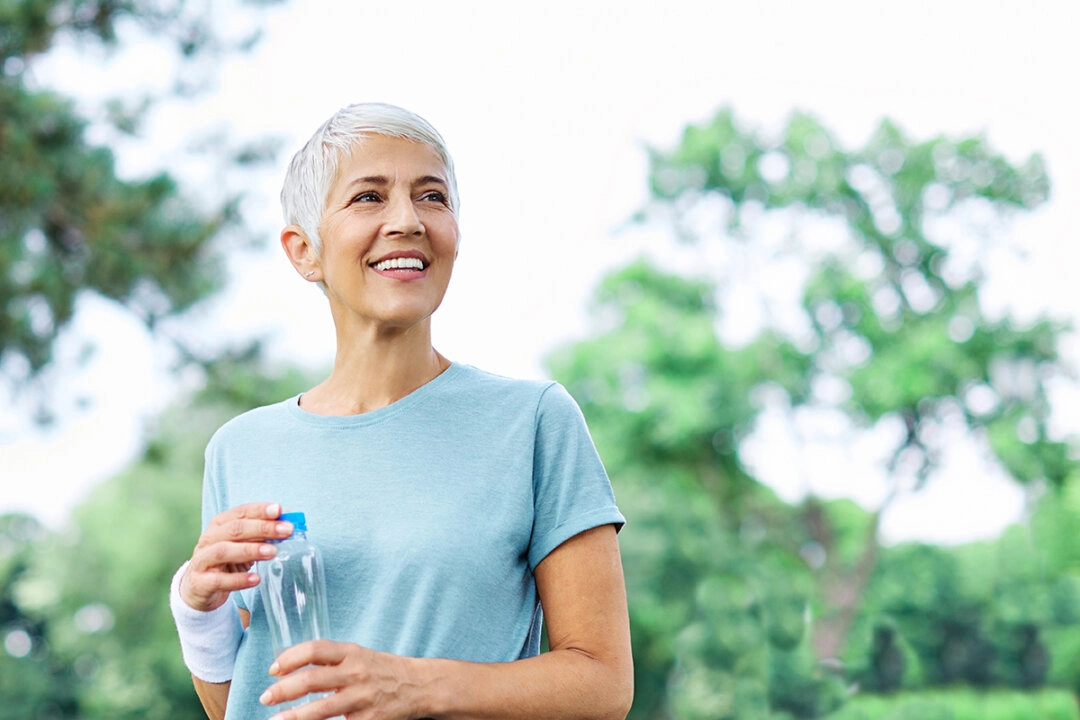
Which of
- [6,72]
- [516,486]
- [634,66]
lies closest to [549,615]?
[516,486]

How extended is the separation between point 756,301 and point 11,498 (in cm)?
720

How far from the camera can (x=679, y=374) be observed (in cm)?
1112

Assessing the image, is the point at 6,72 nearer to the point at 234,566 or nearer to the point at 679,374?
the point at 234,566

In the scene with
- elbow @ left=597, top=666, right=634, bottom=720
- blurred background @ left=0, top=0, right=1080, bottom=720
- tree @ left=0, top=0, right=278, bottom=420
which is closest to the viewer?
elbow @ left=597, top=666, right=634, bottom=720

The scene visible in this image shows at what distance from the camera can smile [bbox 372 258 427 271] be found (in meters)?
1.11

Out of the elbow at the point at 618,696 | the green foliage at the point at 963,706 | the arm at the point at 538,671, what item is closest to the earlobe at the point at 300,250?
the arm at the point at 538,671

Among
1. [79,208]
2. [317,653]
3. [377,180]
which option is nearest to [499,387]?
[377,180]

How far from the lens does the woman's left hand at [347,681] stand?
36.3 inches

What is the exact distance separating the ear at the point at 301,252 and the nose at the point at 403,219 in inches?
4.7

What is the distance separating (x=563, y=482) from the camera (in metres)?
1.09

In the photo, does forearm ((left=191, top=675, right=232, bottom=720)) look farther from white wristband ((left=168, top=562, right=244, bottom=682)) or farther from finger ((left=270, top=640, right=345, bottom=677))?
finger ((left=270, top=640, right=345, bottom=677))

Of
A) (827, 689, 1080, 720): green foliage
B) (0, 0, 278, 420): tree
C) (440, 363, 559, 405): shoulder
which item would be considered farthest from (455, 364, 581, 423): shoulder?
(0, 0, 278, 420): tree

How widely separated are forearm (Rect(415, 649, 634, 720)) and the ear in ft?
1.42

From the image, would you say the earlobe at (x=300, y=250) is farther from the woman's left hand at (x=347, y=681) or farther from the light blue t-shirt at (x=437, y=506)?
the woman's left hand at (x=347, y=681)
